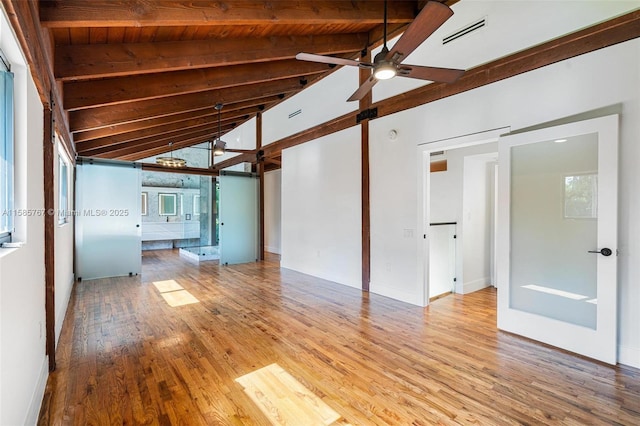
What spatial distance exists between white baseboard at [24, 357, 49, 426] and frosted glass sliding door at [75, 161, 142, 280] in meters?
3.83

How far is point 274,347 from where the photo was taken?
2822 mm

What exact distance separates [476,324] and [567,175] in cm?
180

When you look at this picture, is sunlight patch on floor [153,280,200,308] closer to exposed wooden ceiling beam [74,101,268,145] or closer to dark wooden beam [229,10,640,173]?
exposed wooden ceiling beam [74,101,268,145]

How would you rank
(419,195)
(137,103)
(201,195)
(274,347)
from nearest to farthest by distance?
(274,347) < (419,195) < (137,103) < (201,195)

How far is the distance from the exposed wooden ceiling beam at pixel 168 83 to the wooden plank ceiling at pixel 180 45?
0.03 ft

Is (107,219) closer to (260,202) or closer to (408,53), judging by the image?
(260,202)

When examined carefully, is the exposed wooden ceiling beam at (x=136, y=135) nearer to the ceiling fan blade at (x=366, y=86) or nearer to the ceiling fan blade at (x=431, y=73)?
the ceiling fan blade at (x=366, y=86)

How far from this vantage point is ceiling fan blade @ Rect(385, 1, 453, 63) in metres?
1.87

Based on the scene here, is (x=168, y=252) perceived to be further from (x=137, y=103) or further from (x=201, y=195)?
(x=137, y=103)

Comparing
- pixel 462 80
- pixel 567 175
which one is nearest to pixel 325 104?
pixel 462 80

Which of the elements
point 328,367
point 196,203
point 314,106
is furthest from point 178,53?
point 196,203

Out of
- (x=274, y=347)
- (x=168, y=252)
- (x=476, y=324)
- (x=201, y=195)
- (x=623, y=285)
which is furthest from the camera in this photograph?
(x=201, y=195)

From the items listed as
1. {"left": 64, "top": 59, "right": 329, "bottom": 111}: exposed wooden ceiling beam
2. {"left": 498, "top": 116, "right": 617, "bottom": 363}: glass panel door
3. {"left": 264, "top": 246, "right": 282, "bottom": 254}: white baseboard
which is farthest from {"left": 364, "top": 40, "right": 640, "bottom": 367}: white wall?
{"left": 264, "top": 246, "right": 282, "bottom": 254}: white baseboard

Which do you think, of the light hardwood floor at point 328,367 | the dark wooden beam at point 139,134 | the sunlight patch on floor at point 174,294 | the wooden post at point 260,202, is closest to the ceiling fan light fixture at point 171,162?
the dark wooden beam at point 139,134
